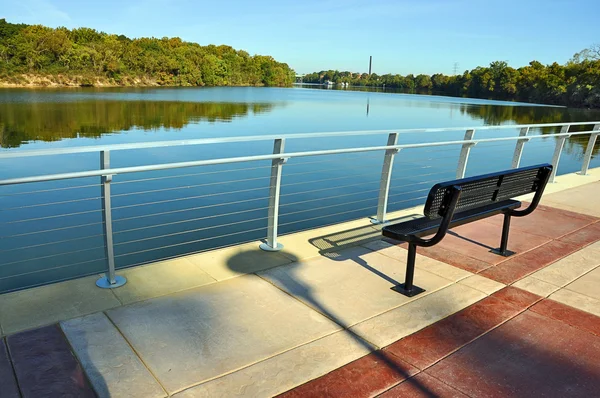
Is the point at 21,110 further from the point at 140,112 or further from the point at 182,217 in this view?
the point at 182,217

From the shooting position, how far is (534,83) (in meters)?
107

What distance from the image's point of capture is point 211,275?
4.18 metres

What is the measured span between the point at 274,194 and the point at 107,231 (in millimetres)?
1647

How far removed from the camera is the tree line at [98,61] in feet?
254

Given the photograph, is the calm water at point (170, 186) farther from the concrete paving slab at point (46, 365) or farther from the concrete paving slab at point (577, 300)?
the concrete paving slab at point (577, 300)

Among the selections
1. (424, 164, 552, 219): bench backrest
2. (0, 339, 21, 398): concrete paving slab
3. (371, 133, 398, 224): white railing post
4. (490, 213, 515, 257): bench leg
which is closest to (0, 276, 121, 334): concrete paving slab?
(0, 339, 21, 398): concrete paving slab

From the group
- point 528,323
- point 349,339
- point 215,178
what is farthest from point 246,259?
point 215,178

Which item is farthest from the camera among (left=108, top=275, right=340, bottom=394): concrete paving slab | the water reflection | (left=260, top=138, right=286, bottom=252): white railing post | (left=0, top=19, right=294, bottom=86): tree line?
(left=0, top=19, right=294, bottom=86): tree line

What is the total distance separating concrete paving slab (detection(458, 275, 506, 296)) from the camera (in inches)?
161

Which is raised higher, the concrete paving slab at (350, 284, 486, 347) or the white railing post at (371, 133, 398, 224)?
the white railing post at (371, 133, 398, 224)

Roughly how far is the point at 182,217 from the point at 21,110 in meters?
32.3

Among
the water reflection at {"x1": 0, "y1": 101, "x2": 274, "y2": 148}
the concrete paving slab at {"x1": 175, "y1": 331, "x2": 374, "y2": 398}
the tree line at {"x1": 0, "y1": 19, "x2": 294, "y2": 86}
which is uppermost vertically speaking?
the tree line at {"x1": 0, "y1": 19, "x2": 294, "y2": 86}

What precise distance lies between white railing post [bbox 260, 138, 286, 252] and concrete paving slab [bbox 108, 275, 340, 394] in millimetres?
943

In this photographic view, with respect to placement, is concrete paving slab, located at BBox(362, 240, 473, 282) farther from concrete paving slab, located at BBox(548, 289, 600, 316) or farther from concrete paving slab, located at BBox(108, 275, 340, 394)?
concrete paving slab, located at BBox(108, 275, 340, 394)
